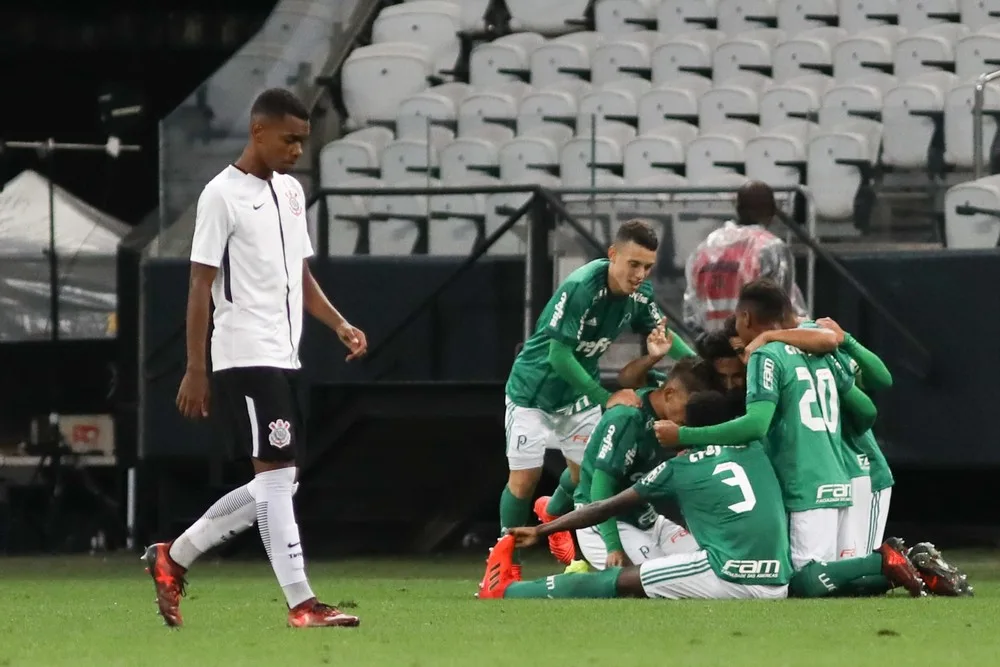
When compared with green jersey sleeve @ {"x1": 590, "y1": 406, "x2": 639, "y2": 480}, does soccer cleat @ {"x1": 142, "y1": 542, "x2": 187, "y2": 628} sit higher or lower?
lower

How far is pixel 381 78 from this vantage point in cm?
1670

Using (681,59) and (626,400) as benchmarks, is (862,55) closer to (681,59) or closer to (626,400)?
(681,59)

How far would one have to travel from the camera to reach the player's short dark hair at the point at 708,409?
26.7 ft

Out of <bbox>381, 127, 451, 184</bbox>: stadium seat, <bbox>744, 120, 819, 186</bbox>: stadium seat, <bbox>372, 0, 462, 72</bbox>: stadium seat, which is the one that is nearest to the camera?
<bbox>744, 120, 819, 186</bbox>: stadium seat

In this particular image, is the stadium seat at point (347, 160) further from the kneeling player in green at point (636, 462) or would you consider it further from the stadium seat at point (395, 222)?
the kneeling player in green at point (636, 462)

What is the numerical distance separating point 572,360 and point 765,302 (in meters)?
1.25

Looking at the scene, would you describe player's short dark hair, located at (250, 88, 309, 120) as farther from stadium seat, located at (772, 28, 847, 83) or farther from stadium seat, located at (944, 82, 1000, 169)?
stadium seat, located at (772, 28, 847, 83)

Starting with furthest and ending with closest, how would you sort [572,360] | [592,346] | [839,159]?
[839,159]
[592,346]
[572,360]

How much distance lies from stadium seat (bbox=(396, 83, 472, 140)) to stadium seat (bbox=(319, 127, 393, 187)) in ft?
0.79

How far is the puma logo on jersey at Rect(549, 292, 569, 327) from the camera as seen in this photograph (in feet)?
30.6

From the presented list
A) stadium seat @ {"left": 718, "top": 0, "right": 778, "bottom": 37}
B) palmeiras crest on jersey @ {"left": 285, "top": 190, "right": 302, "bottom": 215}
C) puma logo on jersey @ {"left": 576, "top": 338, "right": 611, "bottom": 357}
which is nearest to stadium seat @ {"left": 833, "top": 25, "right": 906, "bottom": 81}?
stadium seat @ {"left": 718, "top": 0, "right": 778, "bottom": 37}

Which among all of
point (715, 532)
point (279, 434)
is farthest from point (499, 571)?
point (279, 434)

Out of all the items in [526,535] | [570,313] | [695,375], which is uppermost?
[570,313]

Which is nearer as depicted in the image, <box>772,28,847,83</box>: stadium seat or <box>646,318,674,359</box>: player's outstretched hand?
<box>646,318,674,359</box>: player's outstretched hand
